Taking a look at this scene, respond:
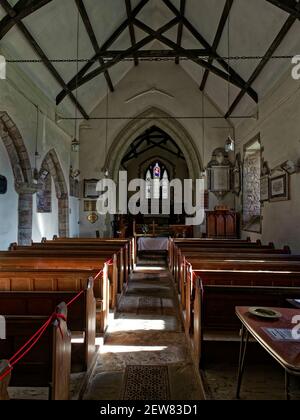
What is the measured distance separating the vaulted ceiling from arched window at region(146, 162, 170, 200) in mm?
8134

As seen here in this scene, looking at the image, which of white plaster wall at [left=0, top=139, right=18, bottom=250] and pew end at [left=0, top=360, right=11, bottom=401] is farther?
white plaster wall at [left=0, top=139, right=18, bottom=250]

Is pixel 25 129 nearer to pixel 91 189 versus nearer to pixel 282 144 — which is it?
pixel 91 189

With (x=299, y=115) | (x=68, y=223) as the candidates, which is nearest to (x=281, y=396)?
(x=299, y=115)

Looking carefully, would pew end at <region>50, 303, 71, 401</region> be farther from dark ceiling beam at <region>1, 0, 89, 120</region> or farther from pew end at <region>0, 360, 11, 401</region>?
dark ceiling beam at <region>1, 0, 89, 120</region>

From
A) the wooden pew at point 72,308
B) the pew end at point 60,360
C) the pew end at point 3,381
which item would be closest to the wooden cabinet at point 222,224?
the wooden pew at point 72,308

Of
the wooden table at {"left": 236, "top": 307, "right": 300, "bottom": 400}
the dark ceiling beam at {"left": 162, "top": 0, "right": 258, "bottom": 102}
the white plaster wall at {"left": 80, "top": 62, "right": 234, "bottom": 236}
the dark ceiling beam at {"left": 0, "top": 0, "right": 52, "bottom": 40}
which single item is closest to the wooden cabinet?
the white plaster wall at {"left": 80, "top": 62, "right": 234, "bottom": 236}

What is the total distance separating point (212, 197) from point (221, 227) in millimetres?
1723

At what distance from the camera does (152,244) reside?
402 inches

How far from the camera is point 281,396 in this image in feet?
7.89

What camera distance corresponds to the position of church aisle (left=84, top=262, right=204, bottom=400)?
252cm

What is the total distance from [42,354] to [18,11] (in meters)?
6.21

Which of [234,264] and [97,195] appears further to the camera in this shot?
[97,195]

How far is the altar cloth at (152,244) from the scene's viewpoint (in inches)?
400
